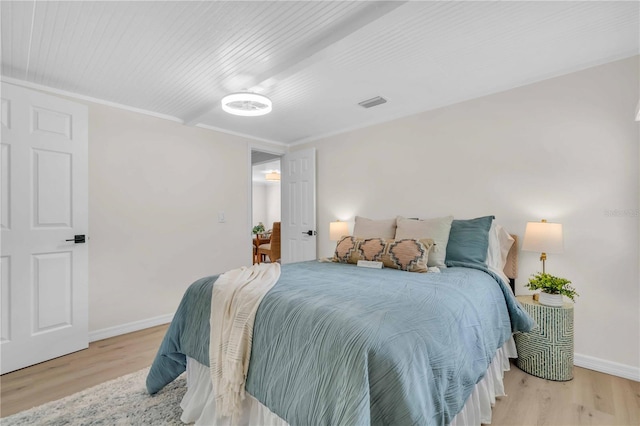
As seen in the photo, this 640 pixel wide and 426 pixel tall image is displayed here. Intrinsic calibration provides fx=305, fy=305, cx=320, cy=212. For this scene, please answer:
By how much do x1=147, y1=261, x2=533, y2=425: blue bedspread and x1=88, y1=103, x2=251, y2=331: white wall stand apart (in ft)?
5.00

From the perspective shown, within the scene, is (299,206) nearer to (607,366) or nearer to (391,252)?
(391,252)

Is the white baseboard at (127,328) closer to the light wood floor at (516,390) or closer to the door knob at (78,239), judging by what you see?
the light wood floor at (516,390)

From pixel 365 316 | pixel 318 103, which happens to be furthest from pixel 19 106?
pixel 365 316

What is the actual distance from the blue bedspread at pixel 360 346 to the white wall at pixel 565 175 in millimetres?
1002

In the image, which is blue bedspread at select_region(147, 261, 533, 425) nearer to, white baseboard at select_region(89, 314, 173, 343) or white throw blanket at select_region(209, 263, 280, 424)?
white throw blanket at select_region(209, 263, 280, 424)

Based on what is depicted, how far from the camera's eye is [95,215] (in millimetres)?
2885

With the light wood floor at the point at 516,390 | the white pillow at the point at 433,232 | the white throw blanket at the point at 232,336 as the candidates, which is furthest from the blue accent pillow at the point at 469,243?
the white throw blanket at the point at 232,336

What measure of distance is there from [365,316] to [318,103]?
240cm

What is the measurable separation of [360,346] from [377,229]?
6.34 feet

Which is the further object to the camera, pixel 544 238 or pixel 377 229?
pixel 377 229

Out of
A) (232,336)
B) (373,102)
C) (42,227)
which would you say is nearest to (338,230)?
(373,102)

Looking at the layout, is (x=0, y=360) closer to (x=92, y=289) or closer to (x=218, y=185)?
(x=92, y=289)

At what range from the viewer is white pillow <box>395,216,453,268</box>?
2.38 meters

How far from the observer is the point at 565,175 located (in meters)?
2.38
